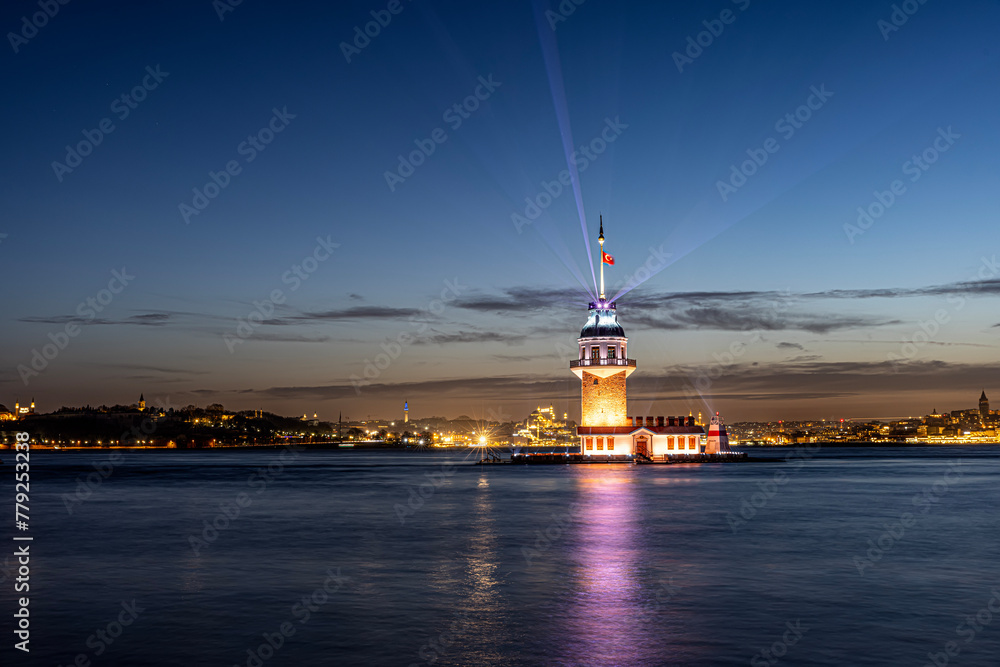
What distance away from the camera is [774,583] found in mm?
23547

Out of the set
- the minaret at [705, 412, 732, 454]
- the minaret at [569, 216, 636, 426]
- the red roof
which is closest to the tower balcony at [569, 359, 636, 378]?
the minaret at [569, 216, 636, 426]

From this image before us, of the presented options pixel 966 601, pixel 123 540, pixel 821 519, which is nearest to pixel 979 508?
pixel 821 519

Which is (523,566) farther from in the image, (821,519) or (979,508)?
(979,508)

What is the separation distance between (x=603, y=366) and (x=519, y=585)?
222ft

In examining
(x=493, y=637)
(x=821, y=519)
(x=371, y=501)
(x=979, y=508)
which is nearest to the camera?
(x=493, y=637)

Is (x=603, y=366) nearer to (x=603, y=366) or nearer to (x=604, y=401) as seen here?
(x=603, y=366)

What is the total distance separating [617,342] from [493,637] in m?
74.6

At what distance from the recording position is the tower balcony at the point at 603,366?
9019 centimetres

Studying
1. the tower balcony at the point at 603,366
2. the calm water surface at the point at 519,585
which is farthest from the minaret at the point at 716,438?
the calm water surface at the point at 519,585

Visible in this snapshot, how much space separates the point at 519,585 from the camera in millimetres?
23547

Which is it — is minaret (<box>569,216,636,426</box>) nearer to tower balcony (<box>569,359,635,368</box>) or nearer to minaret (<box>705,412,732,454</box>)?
tower balcony (<box>569,359,635,368</box>)

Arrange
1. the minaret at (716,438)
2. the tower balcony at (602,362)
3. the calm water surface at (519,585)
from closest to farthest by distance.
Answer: the calm water surface at (519,585) → the tower balcony at (602,362) → the minaret at (716,438)

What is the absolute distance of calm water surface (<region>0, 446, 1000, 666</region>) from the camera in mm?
16828

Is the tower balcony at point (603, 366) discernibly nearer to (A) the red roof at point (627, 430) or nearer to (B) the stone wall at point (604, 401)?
(B) the stone wall at point (604, 401)
